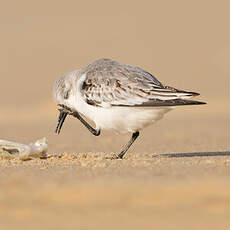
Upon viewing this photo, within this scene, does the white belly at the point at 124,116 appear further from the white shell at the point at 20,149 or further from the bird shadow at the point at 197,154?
the bird shadow at the point at 197,154

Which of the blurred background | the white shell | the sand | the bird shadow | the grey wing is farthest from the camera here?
the blurred background

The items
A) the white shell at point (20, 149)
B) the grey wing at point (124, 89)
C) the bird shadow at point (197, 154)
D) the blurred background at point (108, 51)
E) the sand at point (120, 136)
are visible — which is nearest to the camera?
the sand at point (120, 136)

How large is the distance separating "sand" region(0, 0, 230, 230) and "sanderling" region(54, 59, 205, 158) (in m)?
0.62

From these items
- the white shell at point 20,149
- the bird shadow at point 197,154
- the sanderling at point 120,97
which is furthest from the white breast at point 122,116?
the bird shadow at point 197,154

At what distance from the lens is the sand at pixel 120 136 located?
562 cm

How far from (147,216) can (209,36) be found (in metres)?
31.4

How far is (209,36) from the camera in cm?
3575

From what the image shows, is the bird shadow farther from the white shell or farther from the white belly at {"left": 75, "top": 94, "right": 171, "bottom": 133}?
the white shell

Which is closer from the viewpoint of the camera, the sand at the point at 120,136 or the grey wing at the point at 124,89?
the sand at the point at 120,136

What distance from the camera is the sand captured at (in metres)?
5.62

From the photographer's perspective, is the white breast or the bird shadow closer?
the white breast

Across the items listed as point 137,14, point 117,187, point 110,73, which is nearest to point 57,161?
point 110,73

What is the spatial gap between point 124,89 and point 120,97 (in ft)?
0.46

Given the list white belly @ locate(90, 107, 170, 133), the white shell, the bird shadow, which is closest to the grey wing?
white belly @ locate(90, 107, 170, 133)
